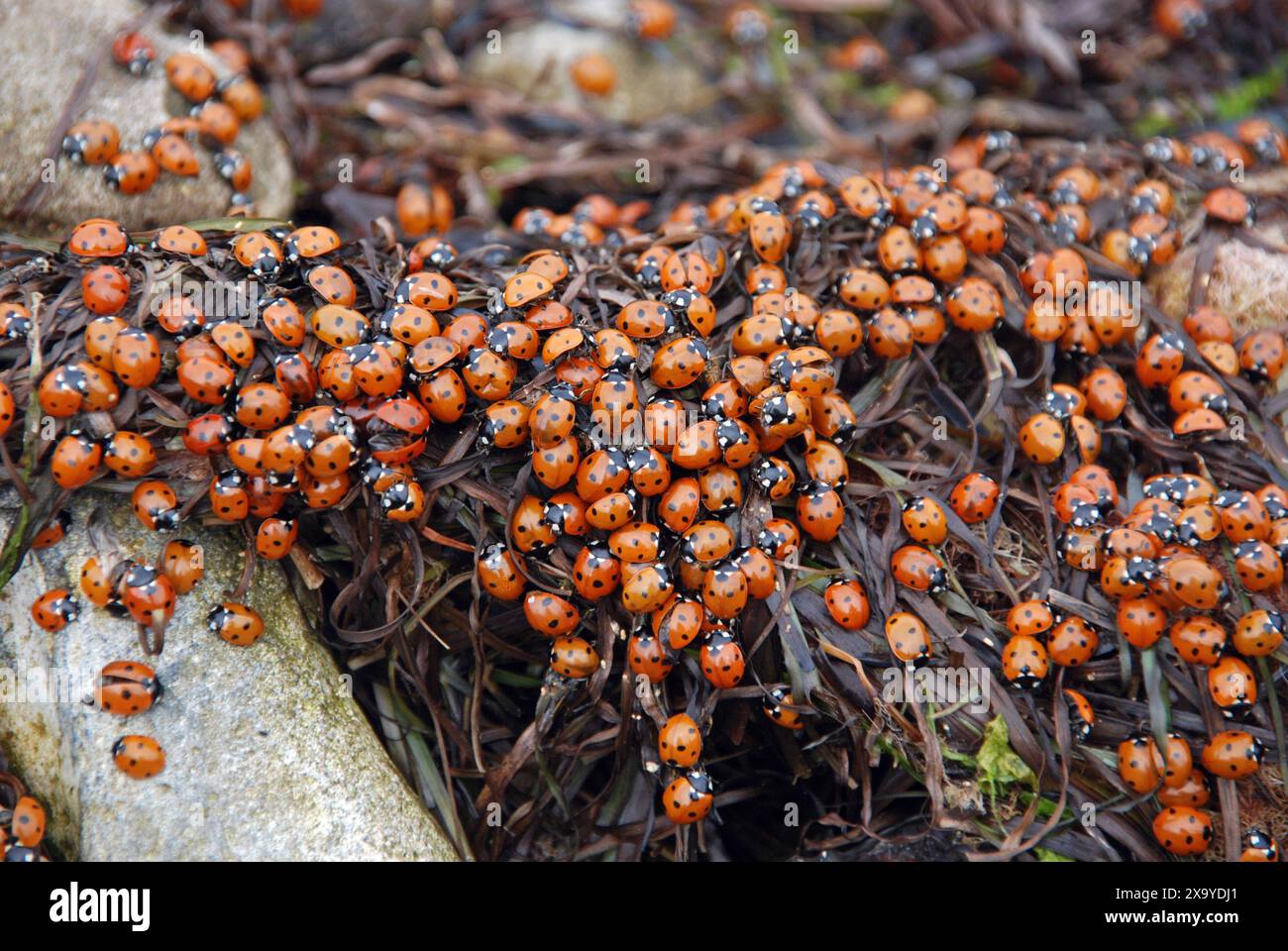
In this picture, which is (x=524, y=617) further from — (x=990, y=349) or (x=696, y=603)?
(x=990, y=349)

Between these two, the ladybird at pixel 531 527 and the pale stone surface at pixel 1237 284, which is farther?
the pale stone surface at pixel 1237 284

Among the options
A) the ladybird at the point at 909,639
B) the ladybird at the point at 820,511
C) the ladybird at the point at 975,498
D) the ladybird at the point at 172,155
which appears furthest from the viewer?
the ladybird at the point at 172,155

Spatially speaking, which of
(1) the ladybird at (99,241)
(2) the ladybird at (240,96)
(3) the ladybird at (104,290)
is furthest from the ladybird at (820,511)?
(2) the ladybird at (240,96)

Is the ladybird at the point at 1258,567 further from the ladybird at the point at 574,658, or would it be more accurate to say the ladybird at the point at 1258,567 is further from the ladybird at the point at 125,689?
the ladybird at the point at 125,689

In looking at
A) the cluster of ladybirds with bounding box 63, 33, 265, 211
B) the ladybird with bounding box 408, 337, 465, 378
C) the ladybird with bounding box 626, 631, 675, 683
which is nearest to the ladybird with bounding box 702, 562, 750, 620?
the ladybird with bounding box 626, 631, 675, 683

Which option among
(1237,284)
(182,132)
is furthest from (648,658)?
(182,132)
